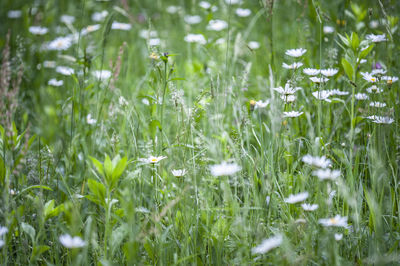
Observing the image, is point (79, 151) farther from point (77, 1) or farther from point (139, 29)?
point (77, 1)

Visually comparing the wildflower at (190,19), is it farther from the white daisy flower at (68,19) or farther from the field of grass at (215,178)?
the white daisy flower at (68,19)

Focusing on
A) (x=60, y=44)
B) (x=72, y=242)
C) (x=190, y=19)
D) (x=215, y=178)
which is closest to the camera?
(x=72, y=242)

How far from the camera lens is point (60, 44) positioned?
2992 mm

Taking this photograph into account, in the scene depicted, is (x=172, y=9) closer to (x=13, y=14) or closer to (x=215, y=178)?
(x=13, y=14)

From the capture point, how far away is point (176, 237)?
1323mm

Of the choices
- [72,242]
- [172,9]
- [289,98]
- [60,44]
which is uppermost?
[172,9]

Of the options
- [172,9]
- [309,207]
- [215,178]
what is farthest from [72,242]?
[172,9]

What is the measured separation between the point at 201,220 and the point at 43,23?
1.85 metres

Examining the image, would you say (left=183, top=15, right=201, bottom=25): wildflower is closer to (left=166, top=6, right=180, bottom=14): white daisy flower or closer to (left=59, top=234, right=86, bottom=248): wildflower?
(left=166, top=6, right=180, bottom=14): white daisy flower

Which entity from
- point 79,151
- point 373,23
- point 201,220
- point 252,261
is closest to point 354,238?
point 252,261

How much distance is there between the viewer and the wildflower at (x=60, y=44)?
2.96 metres

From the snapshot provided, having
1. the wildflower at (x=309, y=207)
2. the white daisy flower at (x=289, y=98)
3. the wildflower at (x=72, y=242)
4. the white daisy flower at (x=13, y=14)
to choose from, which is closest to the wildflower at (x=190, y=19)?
the white daisy flower at (x=13, y=14)

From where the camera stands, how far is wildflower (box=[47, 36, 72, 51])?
9.72 feet

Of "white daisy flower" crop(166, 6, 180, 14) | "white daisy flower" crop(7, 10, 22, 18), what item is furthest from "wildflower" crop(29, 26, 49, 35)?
"white daisy flower" crop(166, 6, 180, 14)
